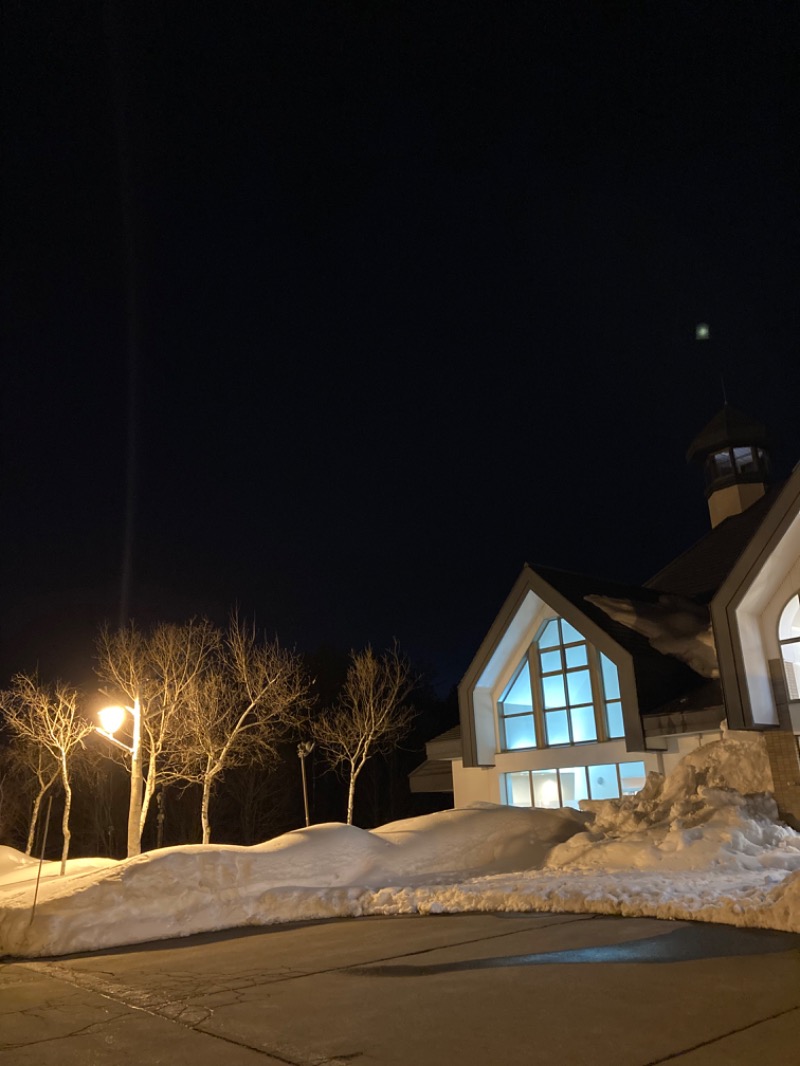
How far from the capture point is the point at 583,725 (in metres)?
21.1

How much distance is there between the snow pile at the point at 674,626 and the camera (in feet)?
67.9

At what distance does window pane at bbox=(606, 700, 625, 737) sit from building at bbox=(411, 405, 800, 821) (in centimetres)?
3

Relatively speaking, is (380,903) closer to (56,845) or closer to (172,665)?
(172,665)

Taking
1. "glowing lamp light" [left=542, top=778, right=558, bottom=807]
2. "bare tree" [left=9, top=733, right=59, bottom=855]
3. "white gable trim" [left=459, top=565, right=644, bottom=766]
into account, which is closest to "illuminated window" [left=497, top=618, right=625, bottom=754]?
"white gable trim" [left=459, top=565, right=644, bottom=766]

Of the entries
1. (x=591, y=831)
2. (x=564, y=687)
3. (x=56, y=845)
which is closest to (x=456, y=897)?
(x=591, y=831)

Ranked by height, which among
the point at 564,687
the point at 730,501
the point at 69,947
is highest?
the point at 730,501

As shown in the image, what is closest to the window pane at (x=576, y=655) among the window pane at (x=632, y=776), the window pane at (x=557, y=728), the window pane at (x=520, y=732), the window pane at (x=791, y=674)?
the window pane at (x=557, y=728)

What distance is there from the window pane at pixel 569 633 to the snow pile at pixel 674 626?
91 centimetres

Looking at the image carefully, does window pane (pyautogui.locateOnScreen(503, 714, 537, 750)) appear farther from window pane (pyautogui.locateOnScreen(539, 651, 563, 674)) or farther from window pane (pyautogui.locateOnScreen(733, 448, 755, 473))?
window pane (pyautogui.locateOnScreen(733, 448, 755, 473))

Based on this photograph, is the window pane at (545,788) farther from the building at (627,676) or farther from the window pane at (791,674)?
the window pane at (791,674)

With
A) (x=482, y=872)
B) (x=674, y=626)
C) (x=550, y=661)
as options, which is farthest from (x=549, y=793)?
(x=482, y=872)

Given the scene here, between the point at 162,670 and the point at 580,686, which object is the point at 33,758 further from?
the point at 580,686

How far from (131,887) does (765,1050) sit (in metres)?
8.38

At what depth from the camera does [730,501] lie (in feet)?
101
